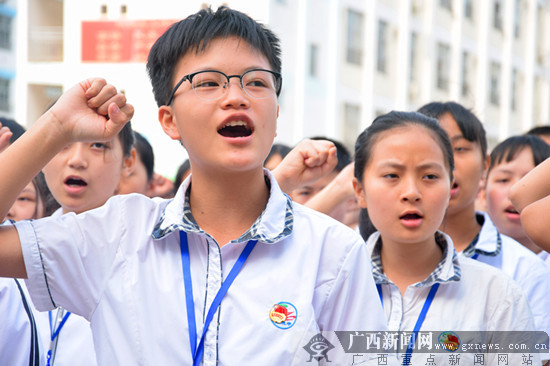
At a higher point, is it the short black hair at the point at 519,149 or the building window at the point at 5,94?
the building window at the point at 5,94

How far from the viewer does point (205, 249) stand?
2.20 m

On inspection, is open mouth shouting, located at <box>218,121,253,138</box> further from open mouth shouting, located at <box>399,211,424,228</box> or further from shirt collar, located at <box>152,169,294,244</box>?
open mouth shouting, located at <box>399,211,424,228</box>

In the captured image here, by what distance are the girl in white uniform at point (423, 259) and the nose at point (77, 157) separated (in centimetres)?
119

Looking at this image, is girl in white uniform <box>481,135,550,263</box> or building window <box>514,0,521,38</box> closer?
girl in white uniform <box>481,135,550,263</box>

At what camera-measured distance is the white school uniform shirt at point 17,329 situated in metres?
2.80

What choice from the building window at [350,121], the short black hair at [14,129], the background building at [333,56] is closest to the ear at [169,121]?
the short black hair at [14,129]

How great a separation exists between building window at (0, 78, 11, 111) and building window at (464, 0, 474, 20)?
14468 millimetres

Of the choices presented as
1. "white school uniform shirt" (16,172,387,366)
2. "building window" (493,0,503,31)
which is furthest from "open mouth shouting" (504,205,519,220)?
"building window" (493,0,503,31)

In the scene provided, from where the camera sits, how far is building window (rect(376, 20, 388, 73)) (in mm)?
21719

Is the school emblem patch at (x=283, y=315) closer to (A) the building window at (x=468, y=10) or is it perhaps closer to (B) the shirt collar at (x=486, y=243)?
(B) the shirt collar at (x=486, y=243)

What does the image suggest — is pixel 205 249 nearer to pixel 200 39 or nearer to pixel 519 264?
pixel 200 39

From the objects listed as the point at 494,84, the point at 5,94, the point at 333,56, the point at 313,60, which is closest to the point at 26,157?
the point at 313,60

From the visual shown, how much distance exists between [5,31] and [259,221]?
18.1 meters

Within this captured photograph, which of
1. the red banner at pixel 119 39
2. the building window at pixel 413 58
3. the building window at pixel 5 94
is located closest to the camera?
the red banner at pixel 119 39
